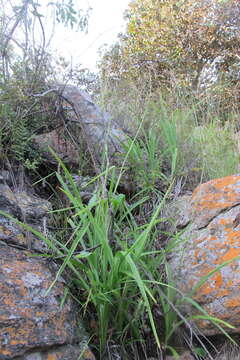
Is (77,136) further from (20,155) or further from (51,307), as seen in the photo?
(51,307)

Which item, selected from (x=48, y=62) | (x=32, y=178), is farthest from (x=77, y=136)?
(x=48, y=62)

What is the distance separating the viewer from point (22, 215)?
4.57ft

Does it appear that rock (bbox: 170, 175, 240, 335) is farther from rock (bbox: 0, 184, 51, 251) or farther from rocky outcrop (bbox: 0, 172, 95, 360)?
rock (bbox: 0, 184, 51, 251)

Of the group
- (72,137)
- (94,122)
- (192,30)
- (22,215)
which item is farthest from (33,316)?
(192,30)

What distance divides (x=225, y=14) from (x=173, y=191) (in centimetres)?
608

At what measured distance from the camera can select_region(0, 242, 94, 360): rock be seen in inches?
35.5

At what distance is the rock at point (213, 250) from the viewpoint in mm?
1178

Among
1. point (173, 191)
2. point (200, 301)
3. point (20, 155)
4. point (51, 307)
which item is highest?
point (20, 155)

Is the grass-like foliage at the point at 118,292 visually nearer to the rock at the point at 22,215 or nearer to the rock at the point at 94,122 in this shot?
the rock at the point at 22,215

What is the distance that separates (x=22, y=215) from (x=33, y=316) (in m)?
0.52

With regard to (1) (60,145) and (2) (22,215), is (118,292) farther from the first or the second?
(1) (60,145)

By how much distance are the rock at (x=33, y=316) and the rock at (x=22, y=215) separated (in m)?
0.08

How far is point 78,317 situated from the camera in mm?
1122

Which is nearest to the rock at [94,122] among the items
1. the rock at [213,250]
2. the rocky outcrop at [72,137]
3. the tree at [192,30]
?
the rocky outcrop at [72,137]
